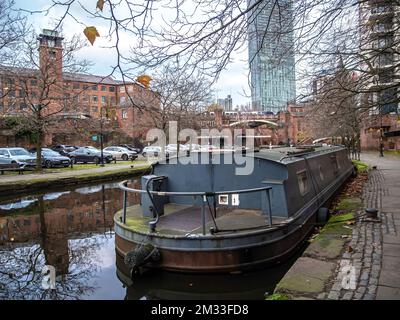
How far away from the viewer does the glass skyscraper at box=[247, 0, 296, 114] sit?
501 centimetres

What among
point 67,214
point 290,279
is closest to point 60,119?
point 67,214

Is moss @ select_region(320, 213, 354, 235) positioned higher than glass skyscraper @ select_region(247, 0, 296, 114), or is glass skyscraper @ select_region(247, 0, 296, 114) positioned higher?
glass skyscraper @ select_region(247, 0, 296, 114)

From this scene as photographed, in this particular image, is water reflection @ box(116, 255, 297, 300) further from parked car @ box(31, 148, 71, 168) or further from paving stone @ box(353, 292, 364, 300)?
parked car @ box(31, 148, 71, 168)

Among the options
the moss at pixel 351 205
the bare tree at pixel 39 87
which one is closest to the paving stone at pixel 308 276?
the moss at pixel 351 205

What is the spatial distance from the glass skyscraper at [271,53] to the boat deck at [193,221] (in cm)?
226

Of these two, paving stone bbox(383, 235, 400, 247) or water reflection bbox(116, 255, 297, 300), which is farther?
paving stone bbox(383, 235, 400, 247)

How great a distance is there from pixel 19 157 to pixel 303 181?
20717 mm

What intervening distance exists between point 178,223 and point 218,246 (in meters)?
1.24

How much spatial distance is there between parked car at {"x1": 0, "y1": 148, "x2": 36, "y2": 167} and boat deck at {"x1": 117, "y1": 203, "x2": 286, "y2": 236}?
17.5m

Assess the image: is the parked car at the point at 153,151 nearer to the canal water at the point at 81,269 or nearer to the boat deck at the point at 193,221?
the canal water at the point at 81,269

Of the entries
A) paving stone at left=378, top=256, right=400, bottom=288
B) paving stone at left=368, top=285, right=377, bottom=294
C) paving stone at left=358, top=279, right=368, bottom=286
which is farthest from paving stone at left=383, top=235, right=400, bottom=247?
paving stone at left=368, top=285, right=377, bottom=294

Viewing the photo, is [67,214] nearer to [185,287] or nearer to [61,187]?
[61,187]

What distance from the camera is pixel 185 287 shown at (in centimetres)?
549

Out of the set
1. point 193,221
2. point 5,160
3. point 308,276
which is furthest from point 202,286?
point 5,160
